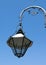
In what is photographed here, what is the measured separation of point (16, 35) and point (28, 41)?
47 centimetres

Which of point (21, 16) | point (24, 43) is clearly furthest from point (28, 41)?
point (21, 16)

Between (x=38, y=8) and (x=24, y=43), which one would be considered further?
(x=38, y=8)

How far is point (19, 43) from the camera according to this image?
8070mm

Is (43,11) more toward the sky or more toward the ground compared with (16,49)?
more toward the sky

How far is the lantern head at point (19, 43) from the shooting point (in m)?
8.00

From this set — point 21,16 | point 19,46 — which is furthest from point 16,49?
point 21,16

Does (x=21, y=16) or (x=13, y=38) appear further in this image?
(x=21, y=16)

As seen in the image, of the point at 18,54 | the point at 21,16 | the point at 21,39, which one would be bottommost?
the point at 18,54

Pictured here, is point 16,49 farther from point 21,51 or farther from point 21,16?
point 21,16

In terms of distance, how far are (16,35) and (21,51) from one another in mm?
591

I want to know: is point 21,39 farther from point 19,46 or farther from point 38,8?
point 38,8

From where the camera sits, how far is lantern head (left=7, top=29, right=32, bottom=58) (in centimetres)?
800

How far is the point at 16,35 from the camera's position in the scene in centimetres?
817

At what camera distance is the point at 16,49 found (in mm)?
8172
